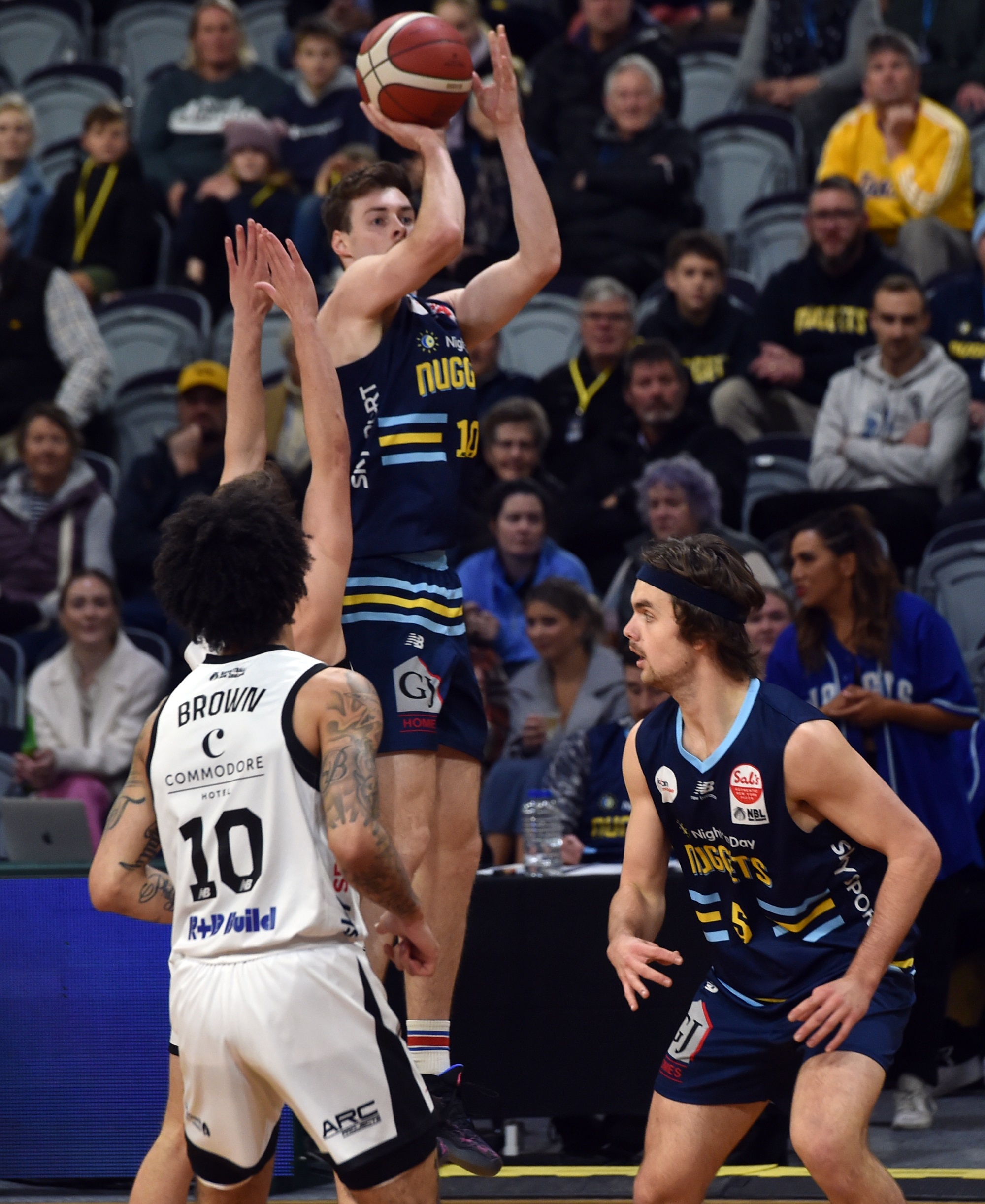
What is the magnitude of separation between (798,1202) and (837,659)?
2.00 metres

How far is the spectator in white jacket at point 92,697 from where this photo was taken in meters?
8.02

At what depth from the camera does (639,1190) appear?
3980mm

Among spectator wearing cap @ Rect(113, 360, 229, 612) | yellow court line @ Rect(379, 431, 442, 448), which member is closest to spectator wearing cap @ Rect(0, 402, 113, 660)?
spectator wearing cap @ Rect(113, 360, 229, 612)

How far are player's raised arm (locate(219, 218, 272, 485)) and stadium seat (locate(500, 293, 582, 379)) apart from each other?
5.79m

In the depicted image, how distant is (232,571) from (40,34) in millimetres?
12216

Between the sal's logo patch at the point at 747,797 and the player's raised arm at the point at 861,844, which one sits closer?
the player's raised arm at the point at 861,844

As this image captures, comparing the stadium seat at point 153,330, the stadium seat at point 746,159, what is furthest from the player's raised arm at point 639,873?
the stadium seat at point 746,159

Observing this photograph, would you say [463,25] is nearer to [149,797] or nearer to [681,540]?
[681,540]

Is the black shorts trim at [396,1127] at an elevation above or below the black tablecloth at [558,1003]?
above

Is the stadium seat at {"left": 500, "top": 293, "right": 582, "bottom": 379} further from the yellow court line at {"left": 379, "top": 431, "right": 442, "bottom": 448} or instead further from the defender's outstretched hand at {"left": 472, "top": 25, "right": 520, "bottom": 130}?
the yellow court line at {"left": 379, "top": 431, "right": 442, "bottom": 448}

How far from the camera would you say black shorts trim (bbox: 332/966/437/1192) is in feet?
11.0

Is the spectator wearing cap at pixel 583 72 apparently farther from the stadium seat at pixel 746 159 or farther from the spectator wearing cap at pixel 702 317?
the spectator wearing cap at pixel 702 317

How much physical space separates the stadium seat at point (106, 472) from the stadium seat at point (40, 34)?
5768 millimetres

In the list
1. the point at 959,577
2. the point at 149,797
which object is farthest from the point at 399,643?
the point at 959,577
